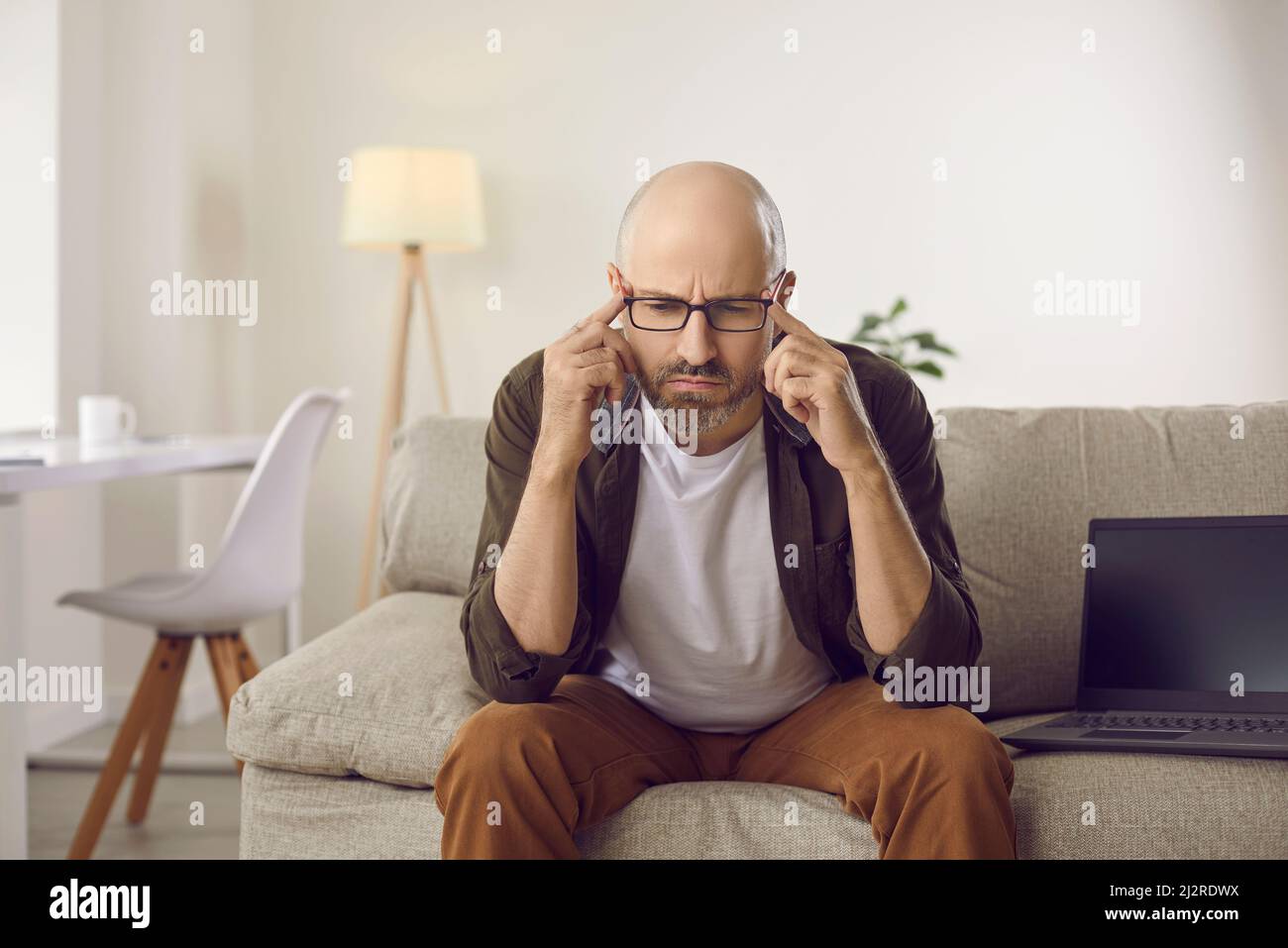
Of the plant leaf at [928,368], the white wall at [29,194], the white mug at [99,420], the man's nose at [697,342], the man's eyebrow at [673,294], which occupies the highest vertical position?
the white wall at [29,194]

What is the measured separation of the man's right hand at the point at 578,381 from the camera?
1389 mm

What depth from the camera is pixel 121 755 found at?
2488 mm

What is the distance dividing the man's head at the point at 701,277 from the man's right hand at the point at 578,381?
0.05 metres

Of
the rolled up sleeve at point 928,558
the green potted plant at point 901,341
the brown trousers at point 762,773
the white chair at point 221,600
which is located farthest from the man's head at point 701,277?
the green potted plant at point 901,341

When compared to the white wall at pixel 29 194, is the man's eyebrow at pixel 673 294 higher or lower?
lower

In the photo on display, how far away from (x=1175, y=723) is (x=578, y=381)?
0.85 metres

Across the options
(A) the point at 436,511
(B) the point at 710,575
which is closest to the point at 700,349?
(B) the point at 710,575

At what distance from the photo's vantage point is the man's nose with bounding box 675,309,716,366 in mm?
1405

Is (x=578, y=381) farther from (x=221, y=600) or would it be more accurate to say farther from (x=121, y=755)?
(x=121, y=755)

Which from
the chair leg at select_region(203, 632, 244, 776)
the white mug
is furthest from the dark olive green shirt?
the white mug

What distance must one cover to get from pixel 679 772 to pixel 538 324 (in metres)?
2.76

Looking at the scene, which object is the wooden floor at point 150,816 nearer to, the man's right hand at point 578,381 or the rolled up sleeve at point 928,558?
the man's right hand at point 578,381

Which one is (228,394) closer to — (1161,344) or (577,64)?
(577,64)

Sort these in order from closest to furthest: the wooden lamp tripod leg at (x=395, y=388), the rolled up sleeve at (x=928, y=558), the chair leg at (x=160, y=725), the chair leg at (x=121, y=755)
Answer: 1. the rolled up sleeve at (x=928, y=558)
2. the chair leg at (x=121, y=755)
3. the chair leg at (x=160, y=725)
4. the wooden lamp tripod leg at (x=395, y=388)
